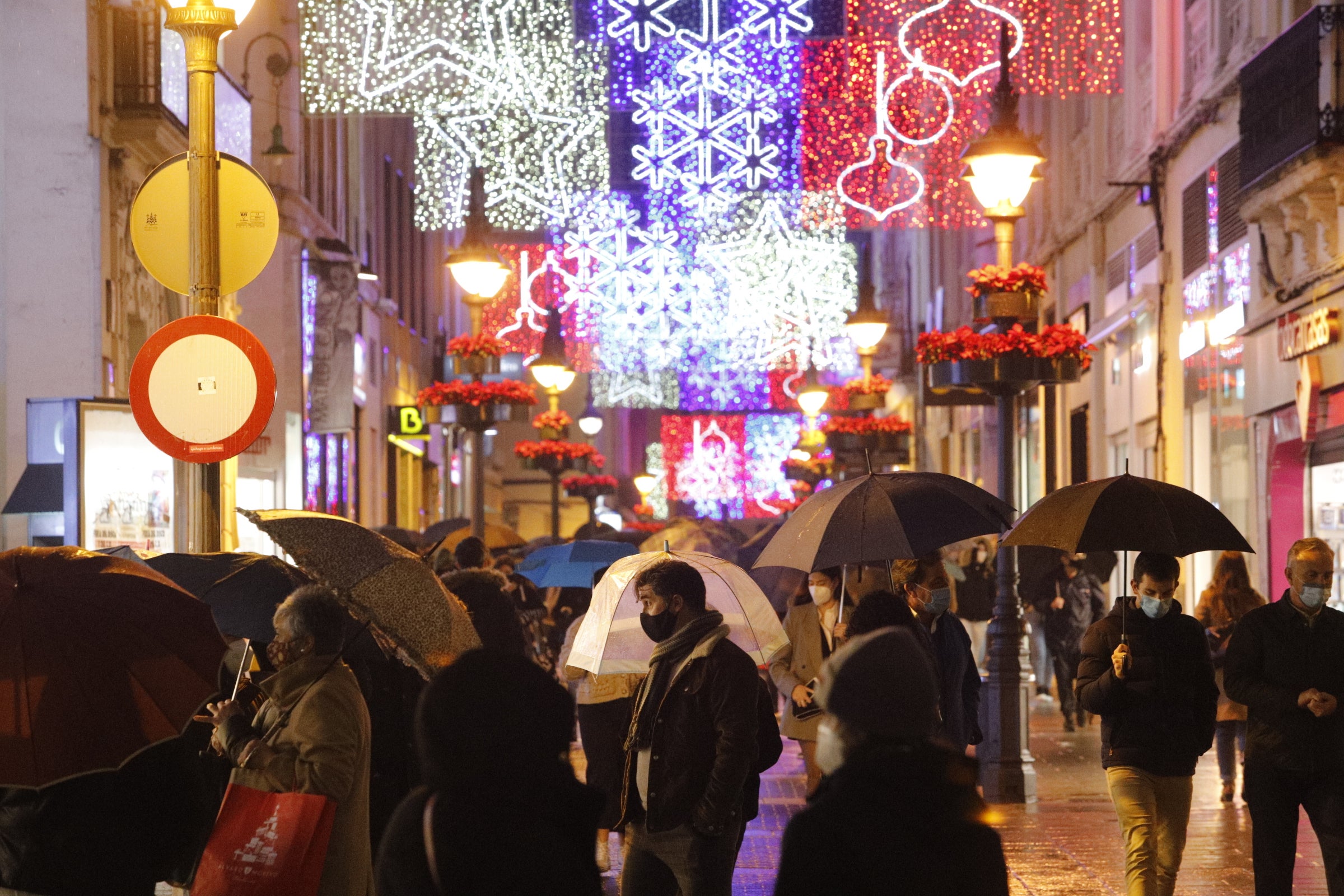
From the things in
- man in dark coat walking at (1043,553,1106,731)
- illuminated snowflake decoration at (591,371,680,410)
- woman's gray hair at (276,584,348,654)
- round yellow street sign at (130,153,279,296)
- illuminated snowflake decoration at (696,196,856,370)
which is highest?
illuminated snowflake decoration at (696,196,856,370)

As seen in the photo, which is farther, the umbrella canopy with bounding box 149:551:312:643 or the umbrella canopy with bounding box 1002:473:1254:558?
the umbrella canopy with bounding box 1002:473:1254:558

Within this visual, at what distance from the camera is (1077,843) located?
1140 centimetres

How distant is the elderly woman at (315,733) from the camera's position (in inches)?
238

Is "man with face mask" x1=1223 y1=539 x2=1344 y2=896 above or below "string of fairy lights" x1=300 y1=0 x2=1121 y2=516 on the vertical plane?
below

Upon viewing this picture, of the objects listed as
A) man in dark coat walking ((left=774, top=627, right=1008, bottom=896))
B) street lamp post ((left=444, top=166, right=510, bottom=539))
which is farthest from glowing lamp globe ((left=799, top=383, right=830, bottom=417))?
man in dark coat walking ((left=774, top=627, right=1008, bottom=896))

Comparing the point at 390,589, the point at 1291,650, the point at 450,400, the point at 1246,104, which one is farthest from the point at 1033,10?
the point at 390,589

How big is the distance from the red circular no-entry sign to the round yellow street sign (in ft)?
2.35

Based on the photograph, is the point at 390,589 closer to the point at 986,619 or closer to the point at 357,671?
the point at 357,671

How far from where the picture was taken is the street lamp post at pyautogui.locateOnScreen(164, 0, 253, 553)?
27.7ft

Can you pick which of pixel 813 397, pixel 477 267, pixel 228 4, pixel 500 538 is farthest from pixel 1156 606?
pixel 813 397

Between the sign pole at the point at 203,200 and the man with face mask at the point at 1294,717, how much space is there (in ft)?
14.7

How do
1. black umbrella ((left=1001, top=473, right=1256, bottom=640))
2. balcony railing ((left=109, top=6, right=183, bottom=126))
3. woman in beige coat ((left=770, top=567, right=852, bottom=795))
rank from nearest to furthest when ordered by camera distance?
black umbrella ((left=1001, top=473, right=1256, bottom=640)) < woman in beige coat ((left=770, top=567, right=852, bottom=795)) < balcony railing ((left=109, top=6, right=183, bottom=126))

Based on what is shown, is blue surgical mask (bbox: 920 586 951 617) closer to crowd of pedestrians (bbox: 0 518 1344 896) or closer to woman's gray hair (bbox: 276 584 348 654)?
crowd of pedestrians (bbox: 0 518 1344 896)

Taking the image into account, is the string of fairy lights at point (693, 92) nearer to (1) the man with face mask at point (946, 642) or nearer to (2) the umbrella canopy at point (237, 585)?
(1) the man with face mask at point (946, 642)
